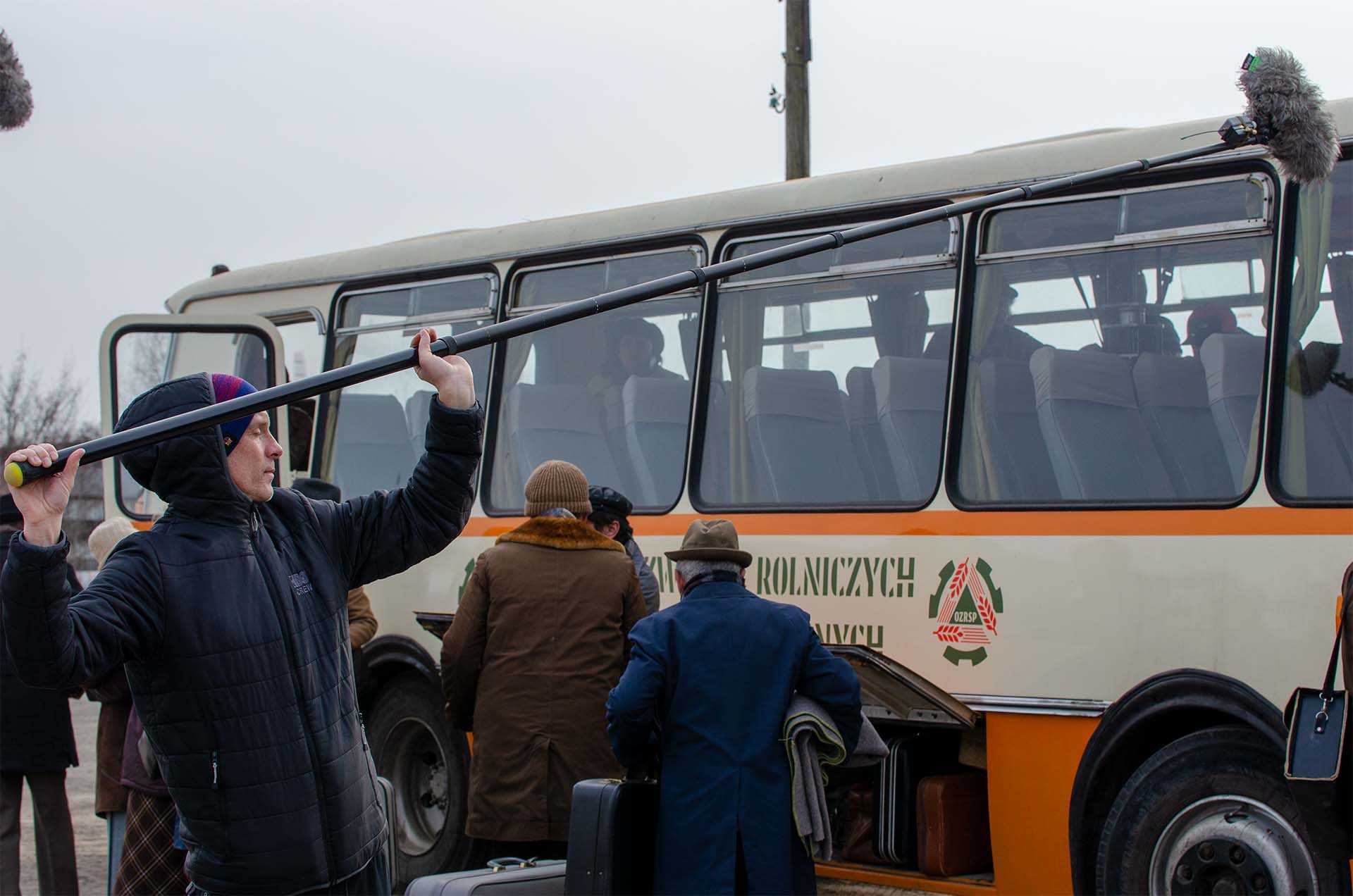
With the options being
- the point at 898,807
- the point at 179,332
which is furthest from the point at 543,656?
the point at 179,332

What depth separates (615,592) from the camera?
5777 mm

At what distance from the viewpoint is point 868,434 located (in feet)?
22.5

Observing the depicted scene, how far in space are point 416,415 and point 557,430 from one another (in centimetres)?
116

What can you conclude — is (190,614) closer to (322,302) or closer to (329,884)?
(329,884)

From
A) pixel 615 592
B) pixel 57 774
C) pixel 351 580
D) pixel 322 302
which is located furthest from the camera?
pixel 322 302

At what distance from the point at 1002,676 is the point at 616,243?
3.05 m

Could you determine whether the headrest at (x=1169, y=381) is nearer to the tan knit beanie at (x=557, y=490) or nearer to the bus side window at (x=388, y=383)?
the tan knit beanie at (x=557, y=490)

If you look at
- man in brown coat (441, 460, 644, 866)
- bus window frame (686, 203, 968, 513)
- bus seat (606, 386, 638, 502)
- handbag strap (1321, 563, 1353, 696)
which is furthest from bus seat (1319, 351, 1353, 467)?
bus seat (606, 386, 638, 502)

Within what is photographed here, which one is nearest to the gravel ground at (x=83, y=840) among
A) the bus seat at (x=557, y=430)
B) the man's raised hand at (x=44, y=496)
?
the bus seat at (x=557, y=430)

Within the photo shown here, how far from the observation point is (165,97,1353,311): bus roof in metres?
6.30

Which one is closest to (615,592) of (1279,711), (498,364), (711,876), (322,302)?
(711,876)

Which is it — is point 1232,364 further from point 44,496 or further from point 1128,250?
point 44,496

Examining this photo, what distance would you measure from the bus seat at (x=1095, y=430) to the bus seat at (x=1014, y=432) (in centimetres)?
4

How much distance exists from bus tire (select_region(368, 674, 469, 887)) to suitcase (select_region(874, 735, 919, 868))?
2.66 m
